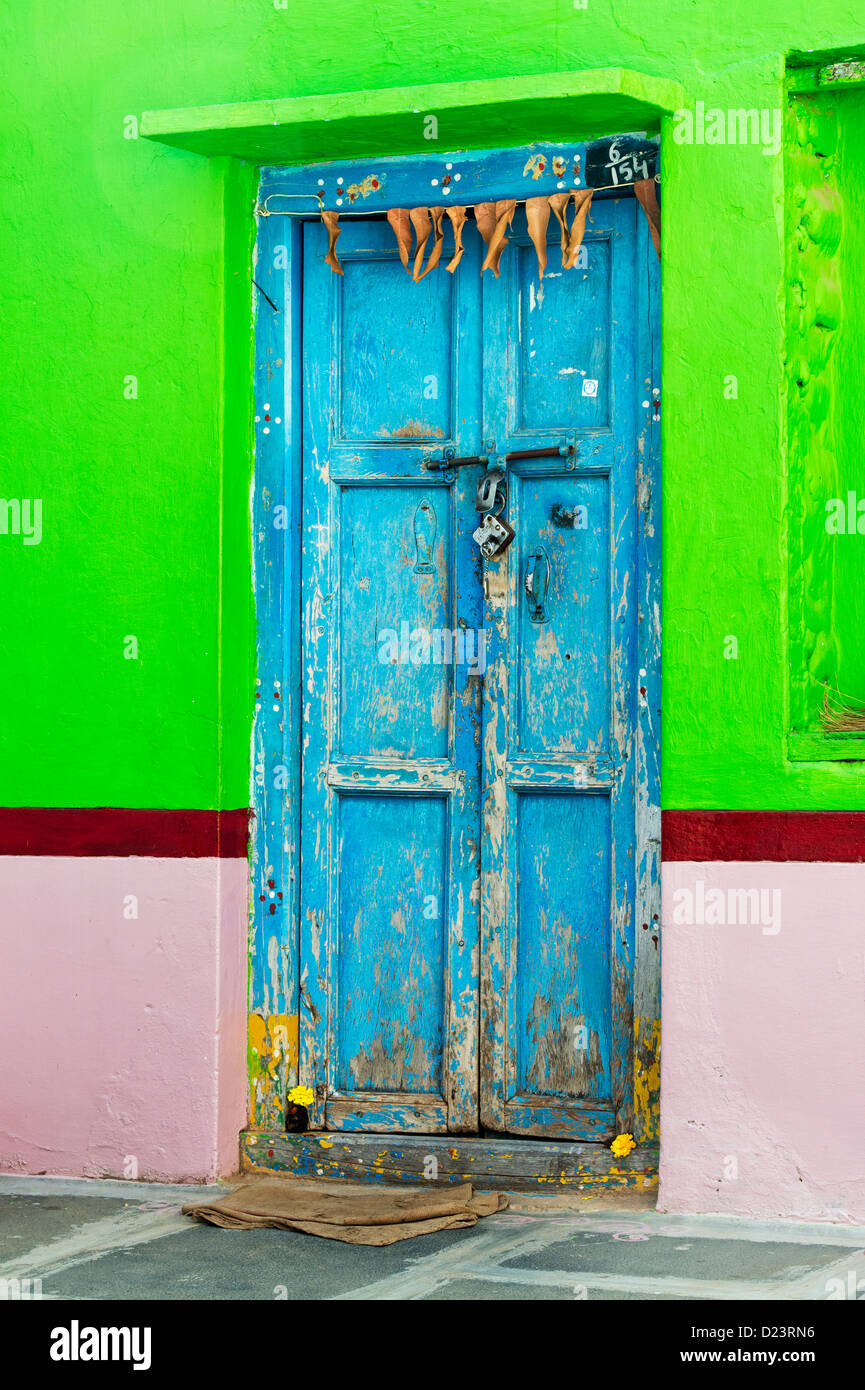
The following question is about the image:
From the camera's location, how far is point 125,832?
4.46 m

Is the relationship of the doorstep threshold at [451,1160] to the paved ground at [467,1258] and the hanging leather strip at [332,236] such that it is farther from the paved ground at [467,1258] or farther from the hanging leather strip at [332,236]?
the hanging leather strip at [332,236]

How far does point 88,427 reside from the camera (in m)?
4.53

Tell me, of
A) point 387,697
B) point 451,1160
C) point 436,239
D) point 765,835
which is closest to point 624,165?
point 436,239

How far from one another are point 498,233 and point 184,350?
0.97 metres

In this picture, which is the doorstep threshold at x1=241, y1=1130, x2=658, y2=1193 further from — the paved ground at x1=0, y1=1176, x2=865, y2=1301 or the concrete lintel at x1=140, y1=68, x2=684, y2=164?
the concrete lintel at x1=140, y1=68, x2=684, y2=164

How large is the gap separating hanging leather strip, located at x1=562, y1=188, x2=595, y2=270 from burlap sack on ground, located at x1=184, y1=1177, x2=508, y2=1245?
259 centimetres

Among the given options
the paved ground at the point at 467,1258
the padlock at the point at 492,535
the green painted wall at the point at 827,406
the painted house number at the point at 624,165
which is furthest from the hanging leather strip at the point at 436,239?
the paved ground at the point at 467,1258

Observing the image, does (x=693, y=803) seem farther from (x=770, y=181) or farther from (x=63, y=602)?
(x=63, y=602)

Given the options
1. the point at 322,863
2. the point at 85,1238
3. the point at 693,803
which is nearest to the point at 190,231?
the point at 322,863

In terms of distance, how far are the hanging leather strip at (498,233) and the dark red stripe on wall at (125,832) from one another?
5.67 feet

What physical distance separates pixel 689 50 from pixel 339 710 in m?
2.06

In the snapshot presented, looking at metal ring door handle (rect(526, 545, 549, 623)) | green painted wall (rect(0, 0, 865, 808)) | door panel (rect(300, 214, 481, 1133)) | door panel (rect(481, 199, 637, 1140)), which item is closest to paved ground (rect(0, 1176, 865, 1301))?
door panel (rect(481, 199, 637, 1140))

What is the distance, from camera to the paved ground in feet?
11.4

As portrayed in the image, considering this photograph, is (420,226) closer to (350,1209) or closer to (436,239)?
(436,239)
